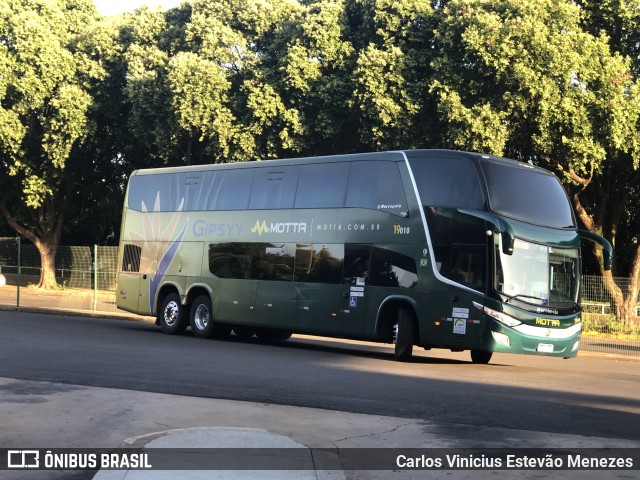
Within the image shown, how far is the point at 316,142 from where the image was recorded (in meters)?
36.0

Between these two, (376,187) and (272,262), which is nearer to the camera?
(376,187)

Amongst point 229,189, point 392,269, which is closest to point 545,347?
point 392,269

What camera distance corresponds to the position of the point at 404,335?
1816 cm

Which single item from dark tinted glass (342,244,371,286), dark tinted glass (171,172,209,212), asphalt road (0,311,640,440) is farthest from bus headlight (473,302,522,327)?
dark tinted glass (171,172,209,212)

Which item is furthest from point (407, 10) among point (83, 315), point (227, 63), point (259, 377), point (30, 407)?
point (30, 407)

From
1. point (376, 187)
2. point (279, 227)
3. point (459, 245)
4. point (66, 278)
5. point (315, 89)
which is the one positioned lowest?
point (66, 278)

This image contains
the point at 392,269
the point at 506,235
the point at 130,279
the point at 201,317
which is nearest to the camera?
the point at 506,235

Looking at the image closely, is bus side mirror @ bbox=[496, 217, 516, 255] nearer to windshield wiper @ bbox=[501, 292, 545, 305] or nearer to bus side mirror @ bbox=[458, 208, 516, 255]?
bus side mirror @ bbox=[458, 208, 516, 255]

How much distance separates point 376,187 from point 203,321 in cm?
674

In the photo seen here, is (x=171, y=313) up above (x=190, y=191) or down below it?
below

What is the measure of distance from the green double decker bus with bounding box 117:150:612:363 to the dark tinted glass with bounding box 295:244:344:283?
27mm

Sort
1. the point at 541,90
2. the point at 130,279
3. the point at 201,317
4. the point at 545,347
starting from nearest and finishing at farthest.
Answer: the point at 545,347 < the point at 201,317 < the point at 130,279 < the point at 541,90

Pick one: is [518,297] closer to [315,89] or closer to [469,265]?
[469,265]

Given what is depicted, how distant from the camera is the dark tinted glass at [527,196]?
56.5 feet
